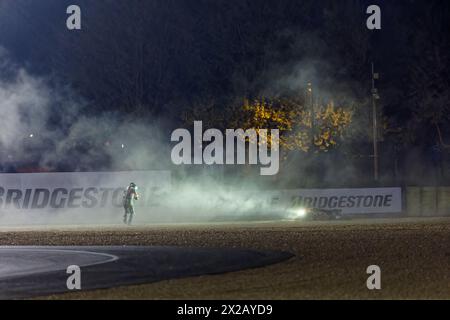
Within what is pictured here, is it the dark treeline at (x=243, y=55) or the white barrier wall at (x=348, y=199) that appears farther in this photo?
the dark treeline at (x=243, y=55)

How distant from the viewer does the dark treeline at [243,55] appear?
63.0 metres

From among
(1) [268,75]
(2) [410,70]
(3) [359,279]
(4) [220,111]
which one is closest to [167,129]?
(4) [220,111]

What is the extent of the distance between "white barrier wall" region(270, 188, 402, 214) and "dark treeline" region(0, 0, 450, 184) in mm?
18233

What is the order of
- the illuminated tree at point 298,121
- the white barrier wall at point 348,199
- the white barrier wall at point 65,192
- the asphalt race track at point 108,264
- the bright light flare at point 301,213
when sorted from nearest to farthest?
the asphalt race track at point 108,264, the bright light flare at point 301,213, the white barrier wall at point 65,192, the white barrier wall at point 348,199, the illuminated tree at point 298,121

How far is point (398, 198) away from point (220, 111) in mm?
24039

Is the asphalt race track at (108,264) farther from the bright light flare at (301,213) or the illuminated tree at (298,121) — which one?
the illuminated tree at (298,121)

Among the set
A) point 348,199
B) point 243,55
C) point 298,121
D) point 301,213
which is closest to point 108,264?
point 301,213

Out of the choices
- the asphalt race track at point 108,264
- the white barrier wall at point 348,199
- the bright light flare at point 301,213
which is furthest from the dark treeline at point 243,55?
the asphalt race track at point 108,264

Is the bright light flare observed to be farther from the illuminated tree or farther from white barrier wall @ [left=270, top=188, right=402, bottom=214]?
the illuminated tree

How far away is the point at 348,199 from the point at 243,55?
88.3ft

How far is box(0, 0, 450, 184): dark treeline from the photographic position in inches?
2480

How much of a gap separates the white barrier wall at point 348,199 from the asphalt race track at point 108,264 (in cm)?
1893

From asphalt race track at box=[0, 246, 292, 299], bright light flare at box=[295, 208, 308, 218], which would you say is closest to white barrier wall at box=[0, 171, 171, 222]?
bright light flare at box=[295, 208, 308, 218]

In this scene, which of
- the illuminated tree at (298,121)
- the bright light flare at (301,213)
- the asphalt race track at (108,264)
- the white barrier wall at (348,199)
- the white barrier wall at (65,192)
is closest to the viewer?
the asphalt race track at (108,264)
